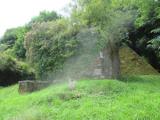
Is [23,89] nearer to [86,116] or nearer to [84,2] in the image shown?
[84,2]

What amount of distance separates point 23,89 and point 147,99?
600 centimetres

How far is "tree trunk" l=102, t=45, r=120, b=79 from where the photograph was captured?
17252 mm

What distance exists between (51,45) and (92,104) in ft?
22.4

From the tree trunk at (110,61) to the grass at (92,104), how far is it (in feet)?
8.32

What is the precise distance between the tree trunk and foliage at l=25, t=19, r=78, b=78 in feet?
5.09

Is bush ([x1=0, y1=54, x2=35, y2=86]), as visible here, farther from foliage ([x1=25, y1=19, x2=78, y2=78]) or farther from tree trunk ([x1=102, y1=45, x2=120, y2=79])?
tree trunk ([x1=102, y1=45, x2=120, y2=79])

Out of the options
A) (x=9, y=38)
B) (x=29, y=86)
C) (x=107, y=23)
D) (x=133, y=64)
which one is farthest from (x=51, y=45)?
(x=9, y=38)

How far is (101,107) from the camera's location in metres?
10.7

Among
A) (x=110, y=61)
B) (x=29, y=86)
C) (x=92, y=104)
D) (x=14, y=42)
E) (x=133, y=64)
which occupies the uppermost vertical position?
(x=14, y=42)

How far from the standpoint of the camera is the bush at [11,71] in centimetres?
2119

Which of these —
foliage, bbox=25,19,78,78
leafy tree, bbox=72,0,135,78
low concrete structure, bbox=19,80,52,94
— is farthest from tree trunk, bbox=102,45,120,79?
low concrete structure, bbox=19,80,52,94

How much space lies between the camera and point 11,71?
21.5 m

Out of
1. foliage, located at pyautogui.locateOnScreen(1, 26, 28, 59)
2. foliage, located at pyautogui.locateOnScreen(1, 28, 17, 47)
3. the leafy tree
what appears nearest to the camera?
the leafy tree

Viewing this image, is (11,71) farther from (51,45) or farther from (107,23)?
(107,23)
